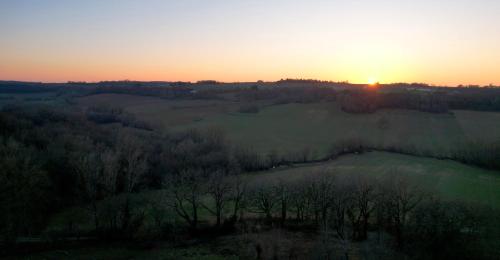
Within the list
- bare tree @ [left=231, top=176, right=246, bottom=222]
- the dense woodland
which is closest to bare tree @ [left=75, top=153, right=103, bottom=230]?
the dense woodland

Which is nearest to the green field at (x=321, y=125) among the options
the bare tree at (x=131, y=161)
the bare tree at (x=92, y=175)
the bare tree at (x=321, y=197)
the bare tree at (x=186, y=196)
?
the bare tree at (x=131, y=161)

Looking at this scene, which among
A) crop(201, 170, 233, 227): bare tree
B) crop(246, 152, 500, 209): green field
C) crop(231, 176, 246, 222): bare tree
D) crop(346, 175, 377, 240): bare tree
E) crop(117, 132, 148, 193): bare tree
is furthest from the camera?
crop(117, 132, 148, 193): bare tree

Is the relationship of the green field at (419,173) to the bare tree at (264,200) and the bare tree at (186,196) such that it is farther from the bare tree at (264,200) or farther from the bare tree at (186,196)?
the bare tree at (186,196)

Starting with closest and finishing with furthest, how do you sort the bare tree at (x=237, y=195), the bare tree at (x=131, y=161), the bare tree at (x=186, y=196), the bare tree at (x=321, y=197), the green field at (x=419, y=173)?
the bare tree at (x=321, y=197), the bare tree at (x=186, y=196), the bare tree at (x=237, y=195), the green field at (x=419, y=173), the bare tree at (x=131, y=161)

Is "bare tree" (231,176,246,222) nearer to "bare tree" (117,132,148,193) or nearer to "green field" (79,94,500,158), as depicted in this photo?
"bare tree" (117,132,148,193)

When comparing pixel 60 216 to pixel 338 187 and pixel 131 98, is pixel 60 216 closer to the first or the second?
pixel 338 187

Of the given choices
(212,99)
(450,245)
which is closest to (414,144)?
(450,245)
